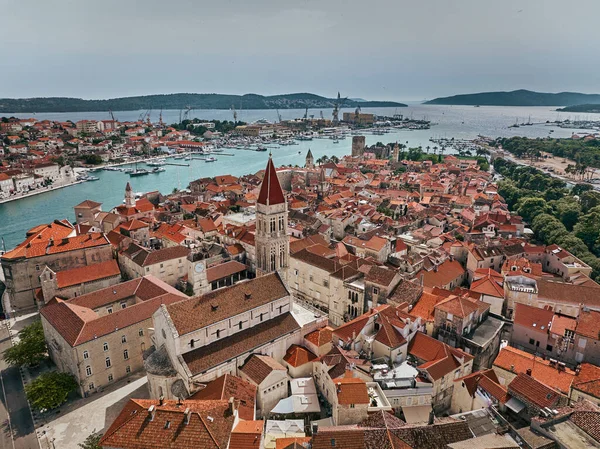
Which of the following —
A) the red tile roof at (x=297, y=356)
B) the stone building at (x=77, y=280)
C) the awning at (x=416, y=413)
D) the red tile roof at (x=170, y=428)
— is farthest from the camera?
the stone building at (x=77, y=280)

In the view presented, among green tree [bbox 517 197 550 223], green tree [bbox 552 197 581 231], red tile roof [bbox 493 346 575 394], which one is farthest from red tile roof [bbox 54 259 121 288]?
green tree [bbox 552 197 581 231]

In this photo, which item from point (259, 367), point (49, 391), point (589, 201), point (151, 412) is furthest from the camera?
point (589, 201)

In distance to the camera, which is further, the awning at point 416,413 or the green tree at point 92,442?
the awning at point 416,413

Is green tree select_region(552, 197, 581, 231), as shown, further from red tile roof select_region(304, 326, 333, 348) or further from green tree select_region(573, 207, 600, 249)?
red tile roof select_region(304, 326, 333, 348)

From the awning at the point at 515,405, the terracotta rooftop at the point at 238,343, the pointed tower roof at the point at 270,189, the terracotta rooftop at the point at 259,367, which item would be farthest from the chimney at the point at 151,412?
the awning at the point at 515,405

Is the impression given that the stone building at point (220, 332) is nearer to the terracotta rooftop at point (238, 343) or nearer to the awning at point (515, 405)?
the terracotta rooftop at point (238, 343)

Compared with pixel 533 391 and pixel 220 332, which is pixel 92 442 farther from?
pixel 533 391

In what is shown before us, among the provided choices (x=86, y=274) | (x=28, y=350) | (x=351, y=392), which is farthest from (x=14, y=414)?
(x=351, y=392)

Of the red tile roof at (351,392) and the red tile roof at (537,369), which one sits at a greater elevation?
the red tile roof at (351,392)
